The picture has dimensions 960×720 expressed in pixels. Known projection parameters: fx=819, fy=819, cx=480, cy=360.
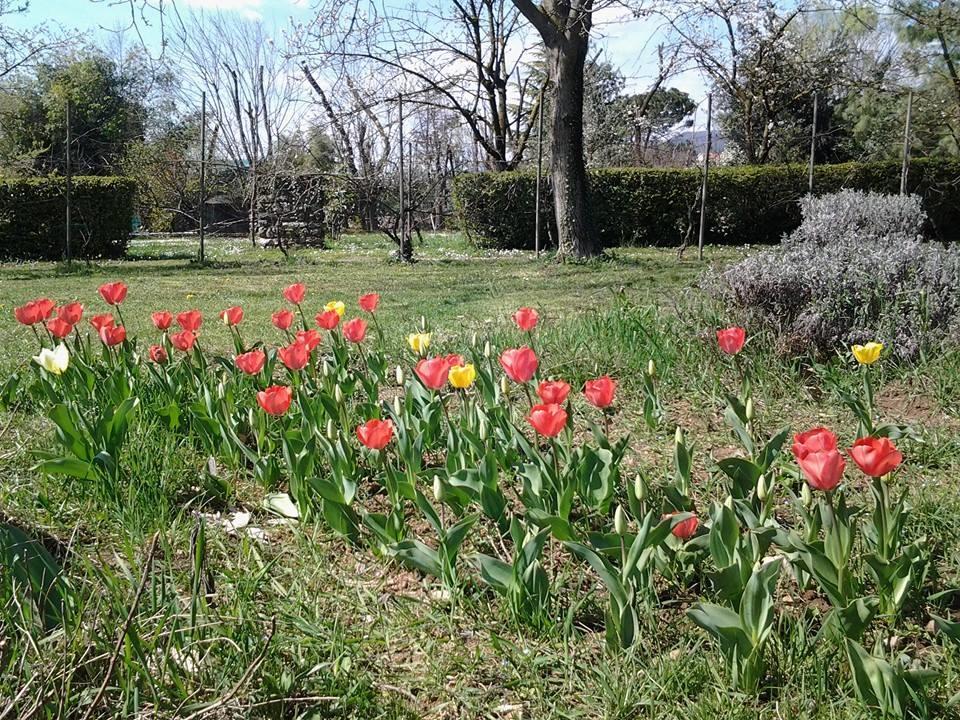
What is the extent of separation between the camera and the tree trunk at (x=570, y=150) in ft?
36.3

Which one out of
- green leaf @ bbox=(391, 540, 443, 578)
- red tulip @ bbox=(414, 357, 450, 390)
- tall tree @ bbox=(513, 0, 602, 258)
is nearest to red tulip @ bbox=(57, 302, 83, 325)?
red tulip @ bbox=(414, 357, 450, 390)

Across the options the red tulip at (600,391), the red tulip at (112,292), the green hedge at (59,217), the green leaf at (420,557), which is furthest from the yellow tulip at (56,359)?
the green hedge at (59,217)

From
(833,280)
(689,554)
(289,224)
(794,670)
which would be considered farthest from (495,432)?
(289,224)

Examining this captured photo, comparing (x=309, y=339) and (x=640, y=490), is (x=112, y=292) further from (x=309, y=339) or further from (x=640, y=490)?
(x=640, y=490)

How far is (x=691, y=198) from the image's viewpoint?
51.6 ft

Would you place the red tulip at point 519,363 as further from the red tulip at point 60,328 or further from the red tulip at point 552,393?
the red tulip at point 60,328

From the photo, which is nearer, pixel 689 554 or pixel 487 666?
pixel 487 666

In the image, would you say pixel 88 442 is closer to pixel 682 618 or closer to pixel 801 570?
pixel 682 618

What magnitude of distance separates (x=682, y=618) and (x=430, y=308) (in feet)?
17.3

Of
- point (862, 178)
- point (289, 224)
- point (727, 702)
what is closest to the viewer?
point (727, 702)

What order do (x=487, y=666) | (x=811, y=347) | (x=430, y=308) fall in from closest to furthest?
(x=487, y=666) → (x=811, y=347) → (x=430, y=308)

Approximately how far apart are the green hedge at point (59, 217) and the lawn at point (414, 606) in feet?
41.3

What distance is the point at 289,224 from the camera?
17359 mm

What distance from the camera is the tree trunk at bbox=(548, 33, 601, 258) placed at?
1108cm
